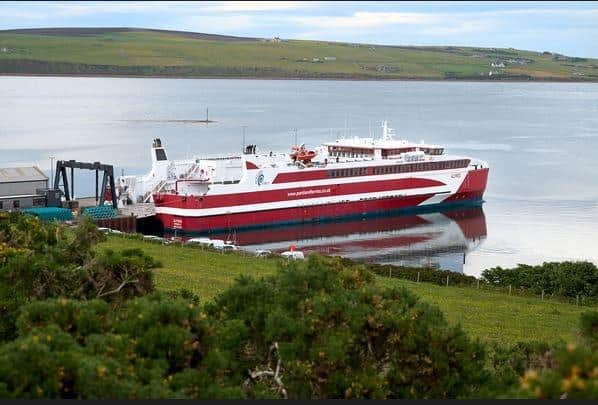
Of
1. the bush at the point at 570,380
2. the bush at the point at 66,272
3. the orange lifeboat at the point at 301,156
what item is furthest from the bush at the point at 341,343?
the orange lifeboat at the point at 301,156

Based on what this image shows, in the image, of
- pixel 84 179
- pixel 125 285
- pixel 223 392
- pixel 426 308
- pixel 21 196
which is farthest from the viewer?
pixel 84 179

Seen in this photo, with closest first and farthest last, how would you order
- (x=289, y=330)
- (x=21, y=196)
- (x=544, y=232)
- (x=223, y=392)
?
(x=223, y=392), (x=289, y=330), (x=21, y=196), (x=544, y=232)

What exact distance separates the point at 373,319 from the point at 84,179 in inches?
2240

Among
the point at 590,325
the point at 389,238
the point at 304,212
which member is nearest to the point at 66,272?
the point at 590,325

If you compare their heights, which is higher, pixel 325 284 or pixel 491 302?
pixel 325 284

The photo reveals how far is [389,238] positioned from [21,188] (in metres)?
16.8

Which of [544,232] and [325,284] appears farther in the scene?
[544,232]

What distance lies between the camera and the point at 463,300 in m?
27.0

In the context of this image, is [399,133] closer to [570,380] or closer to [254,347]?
[254,347]

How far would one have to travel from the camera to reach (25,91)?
176 meters

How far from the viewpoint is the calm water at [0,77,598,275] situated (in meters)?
46.2

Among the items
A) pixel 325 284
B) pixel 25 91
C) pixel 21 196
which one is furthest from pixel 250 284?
pixel 25 91

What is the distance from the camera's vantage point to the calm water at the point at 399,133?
46.2 meters

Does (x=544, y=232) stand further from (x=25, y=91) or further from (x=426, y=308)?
(x=25, y=91)
